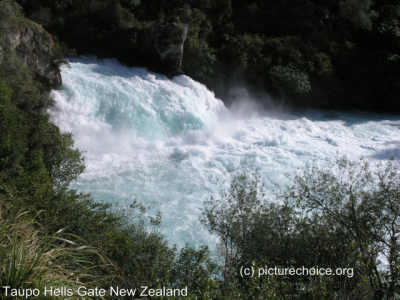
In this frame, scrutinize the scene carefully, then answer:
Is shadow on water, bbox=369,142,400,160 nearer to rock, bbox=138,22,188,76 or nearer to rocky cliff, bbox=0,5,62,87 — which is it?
rock, bbox=138,22,188,76

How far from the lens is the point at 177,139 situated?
1989 cm

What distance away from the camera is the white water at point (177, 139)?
1495 cm

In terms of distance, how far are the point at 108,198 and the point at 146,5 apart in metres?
20.1

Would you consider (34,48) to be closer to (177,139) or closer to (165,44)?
(165,44)

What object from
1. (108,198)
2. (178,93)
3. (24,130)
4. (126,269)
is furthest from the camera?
(178,93)

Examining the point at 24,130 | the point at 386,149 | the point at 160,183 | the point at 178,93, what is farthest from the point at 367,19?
the point at 24,130

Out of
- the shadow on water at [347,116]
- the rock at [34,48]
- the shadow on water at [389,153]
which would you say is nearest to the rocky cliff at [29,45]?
the rock at [34,48]

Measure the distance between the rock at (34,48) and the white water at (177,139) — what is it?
3.21ft

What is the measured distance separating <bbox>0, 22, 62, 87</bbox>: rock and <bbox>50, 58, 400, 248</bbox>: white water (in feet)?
3.21

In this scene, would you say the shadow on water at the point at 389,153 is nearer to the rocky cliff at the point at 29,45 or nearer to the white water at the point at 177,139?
the white water at the point at 177,139

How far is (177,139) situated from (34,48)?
9378 millimetres

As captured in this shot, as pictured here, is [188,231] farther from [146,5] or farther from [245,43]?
[146,5]

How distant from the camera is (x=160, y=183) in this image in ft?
50.8

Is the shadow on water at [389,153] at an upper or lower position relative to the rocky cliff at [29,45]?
lower
